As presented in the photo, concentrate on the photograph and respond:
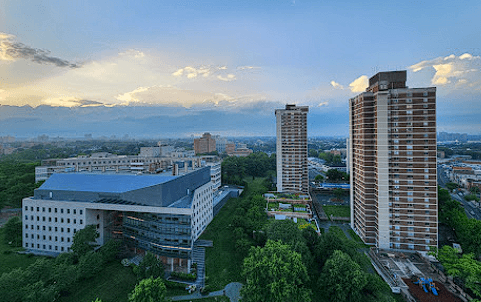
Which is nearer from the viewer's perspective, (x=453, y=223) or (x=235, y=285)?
(x=235, y=285)

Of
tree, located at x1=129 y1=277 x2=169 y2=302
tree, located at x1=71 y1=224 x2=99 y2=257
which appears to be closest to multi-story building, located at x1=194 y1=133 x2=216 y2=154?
tree, located at x1=71 y1=224 x2=99 y2=257

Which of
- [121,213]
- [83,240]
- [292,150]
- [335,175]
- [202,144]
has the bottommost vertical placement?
[83,240]

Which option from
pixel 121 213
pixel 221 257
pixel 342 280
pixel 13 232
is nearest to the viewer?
pixel 342 280

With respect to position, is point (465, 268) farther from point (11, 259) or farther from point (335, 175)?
point (11, 259)

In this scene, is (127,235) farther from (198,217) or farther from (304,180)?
(304,180)

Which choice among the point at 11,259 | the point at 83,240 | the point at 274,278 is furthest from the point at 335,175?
the point at 11,259

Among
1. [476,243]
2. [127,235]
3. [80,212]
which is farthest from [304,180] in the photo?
[80,212]

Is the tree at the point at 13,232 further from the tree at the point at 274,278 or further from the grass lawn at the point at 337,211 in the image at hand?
the grass lawn at the point at 337,211

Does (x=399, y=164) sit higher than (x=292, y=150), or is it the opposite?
(x=292, y=150)
